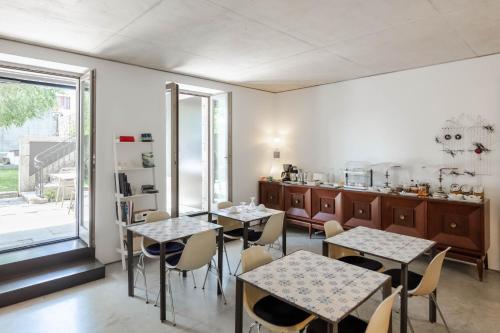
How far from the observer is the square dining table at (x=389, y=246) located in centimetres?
223

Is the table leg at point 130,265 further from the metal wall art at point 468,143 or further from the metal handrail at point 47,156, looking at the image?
the metal wall art at point 468,143

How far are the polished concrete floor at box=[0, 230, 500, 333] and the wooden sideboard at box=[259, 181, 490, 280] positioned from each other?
47cm

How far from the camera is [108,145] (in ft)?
13.1

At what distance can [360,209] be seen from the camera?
4.46 meters

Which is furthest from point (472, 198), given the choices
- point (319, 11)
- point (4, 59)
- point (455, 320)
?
point (4, 59)

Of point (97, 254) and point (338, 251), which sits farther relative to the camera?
point (97, 254)

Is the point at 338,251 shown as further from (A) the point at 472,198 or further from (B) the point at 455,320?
(A) the point at 472,198

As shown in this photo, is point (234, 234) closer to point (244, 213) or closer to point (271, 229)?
point (244, 213)

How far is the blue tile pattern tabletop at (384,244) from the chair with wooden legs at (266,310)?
2.62ft

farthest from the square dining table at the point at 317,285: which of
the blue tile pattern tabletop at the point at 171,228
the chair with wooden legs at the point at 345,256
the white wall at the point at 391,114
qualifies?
the white wall at the point at 391,114

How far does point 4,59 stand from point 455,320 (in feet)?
17.7

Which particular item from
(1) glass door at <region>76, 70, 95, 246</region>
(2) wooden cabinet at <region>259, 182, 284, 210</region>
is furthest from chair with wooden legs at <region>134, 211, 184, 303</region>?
(2) wooden cabinet at <region>259, 182, 284, 210</region>

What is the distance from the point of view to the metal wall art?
385 cm

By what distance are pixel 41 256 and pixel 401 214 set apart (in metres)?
4.55
